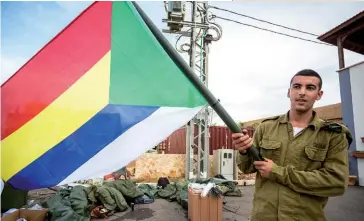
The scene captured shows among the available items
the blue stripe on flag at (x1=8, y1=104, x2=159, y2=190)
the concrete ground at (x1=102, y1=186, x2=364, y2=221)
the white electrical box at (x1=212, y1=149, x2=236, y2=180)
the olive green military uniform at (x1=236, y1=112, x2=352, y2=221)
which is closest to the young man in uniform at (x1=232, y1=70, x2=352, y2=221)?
the olive green military uniform at (x1=236, y1=112, x2=352, y2=221)

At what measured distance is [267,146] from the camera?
1.71 m

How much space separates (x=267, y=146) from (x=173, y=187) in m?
7.24

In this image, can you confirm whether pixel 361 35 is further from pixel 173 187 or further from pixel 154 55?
pixel 154 55

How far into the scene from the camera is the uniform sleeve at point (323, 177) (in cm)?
144

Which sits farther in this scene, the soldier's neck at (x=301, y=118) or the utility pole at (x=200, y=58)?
the utility pole at (x=200, y=58)

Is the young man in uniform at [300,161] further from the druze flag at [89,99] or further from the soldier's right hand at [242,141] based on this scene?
the druze flag at [89,99]

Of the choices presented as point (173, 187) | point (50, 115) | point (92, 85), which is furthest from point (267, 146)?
point (173, 187)

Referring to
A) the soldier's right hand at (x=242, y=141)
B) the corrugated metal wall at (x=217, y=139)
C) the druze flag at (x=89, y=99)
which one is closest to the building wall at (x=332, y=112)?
the corrugated metal wall at (x=217, y=139)

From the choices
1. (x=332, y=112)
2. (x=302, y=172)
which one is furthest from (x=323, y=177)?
(x=332, y=112)

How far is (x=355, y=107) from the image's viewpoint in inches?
332

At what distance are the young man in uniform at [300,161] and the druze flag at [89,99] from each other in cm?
60

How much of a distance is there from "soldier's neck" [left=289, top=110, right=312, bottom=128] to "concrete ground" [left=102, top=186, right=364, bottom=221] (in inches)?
185

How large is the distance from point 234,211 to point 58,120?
6053 millimetres

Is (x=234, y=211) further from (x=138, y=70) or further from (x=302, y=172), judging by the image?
(x=138, y=70)
